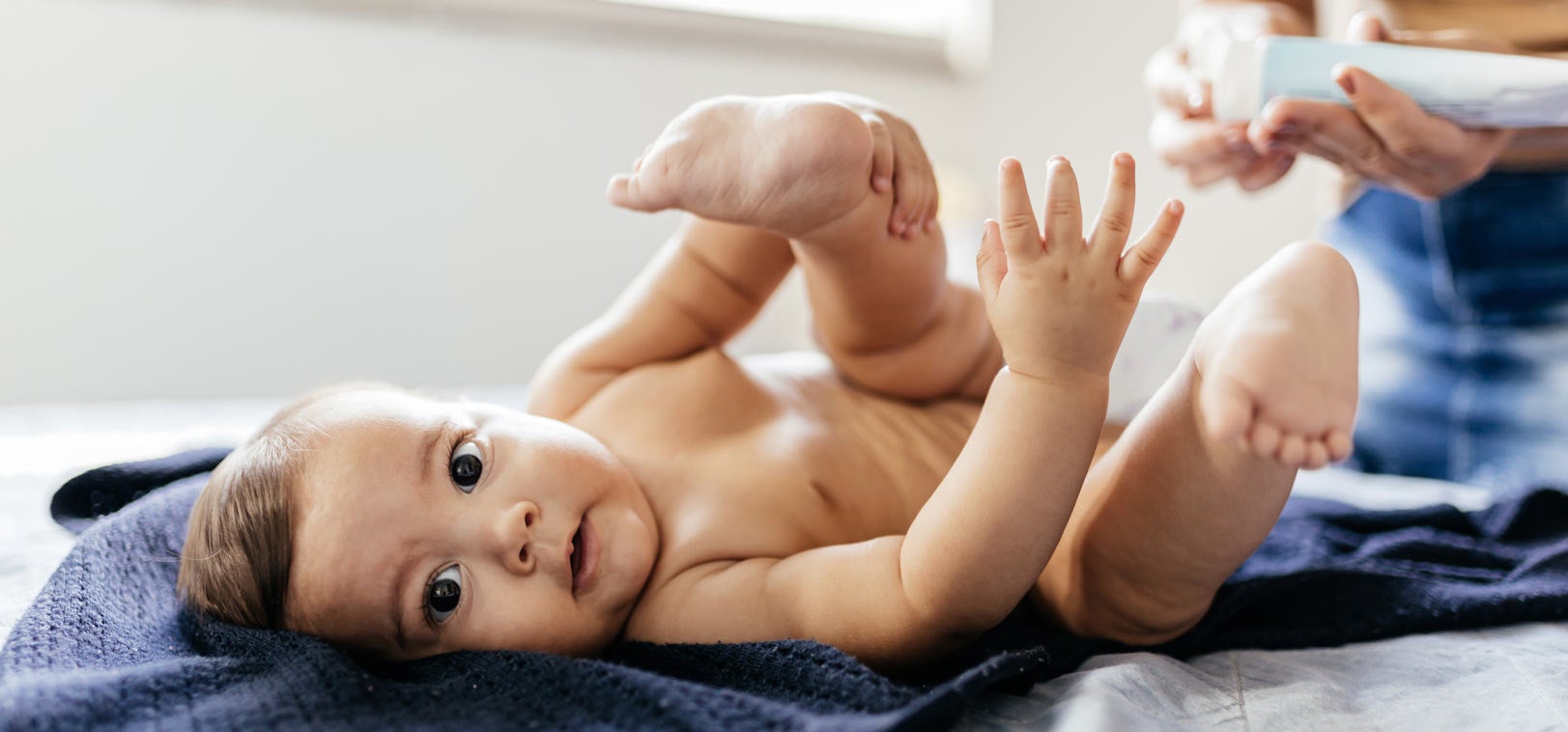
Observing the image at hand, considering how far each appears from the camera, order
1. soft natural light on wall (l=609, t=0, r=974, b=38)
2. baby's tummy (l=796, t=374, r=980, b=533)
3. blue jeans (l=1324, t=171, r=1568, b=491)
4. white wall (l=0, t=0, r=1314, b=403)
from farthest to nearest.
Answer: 1. soft natural light on wall (l=609, t=0, r=974, b=38)
2. white wall (l=0, t=0, r=1314, b=403)
3. blue jeans (l=1324, t=171, r=1568, b=491)
4. baby's tummy (l=796, t=374, r=980, b=533)

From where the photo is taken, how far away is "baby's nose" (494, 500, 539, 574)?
0.67 meters

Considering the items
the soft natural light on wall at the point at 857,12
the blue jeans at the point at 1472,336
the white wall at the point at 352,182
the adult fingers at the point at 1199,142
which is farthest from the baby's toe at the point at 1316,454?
the soft natural light on wall at the point at 857,12

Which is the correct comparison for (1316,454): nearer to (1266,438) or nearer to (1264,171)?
(1266,438)

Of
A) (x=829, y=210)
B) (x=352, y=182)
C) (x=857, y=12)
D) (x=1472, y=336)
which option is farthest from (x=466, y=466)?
(x=857, y=12)

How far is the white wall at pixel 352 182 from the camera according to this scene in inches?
67.1

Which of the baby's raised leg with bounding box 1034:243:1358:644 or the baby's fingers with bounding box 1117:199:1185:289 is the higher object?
the baby's fingers with bounding box 1117:199:1185:289

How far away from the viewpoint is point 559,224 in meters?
2.04

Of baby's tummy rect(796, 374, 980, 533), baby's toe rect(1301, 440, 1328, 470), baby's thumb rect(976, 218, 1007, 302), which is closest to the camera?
baby's toe rect(1301, 440, 1328, 470)

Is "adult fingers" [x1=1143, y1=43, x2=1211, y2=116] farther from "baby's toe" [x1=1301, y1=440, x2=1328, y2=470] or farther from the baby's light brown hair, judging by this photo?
the baby's light brown hair

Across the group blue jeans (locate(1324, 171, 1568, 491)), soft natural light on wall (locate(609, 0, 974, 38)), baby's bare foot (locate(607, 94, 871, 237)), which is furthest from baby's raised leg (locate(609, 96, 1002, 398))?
soft natural light on wall (locate(609, 0, 974, 38))

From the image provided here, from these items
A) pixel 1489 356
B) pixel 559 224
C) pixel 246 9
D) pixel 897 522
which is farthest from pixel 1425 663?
pixel 246 9

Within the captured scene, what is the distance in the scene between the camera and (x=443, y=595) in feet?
2.23

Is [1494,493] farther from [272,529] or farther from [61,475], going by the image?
[61,475]

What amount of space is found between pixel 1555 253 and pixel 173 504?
1.19 metres
